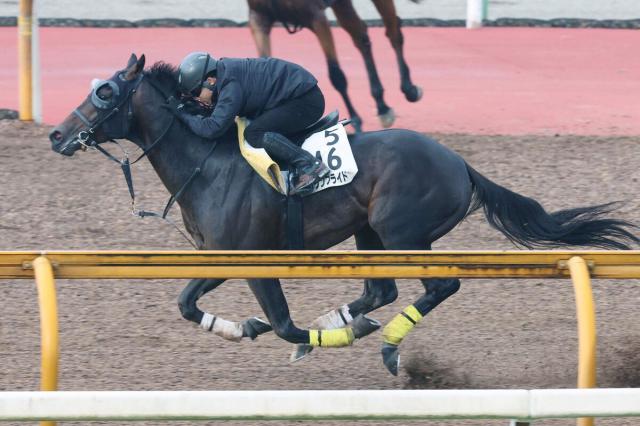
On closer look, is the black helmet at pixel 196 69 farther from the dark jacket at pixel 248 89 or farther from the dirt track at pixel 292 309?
the dirt track at pixel 292 309

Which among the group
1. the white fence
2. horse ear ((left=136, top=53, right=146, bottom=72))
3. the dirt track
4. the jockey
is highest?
horse ear ((left=136, top=53, right=146, bottom=72))

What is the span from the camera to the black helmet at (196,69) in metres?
6.55

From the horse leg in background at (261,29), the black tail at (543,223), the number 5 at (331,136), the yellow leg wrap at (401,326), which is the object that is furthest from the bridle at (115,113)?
the horse leg in background at (261,29)

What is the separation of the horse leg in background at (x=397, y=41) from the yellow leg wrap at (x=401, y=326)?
199 inches

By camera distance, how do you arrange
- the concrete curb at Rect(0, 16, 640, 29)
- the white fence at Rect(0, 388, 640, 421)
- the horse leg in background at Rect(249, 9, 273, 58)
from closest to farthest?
the white fence at Rect(0, 388, 640, 421) → the horse leg in background at Rect(249, 9, 273, 58) → the concrete curb at Rect(0, 16, 640, 29)

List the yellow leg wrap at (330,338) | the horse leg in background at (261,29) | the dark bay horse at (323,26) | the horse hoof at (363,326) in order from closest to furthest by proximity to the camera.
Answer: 1. the yellow leg wrap at (330,338)
2. the horse hoof at (363,326)
3. the dark bay horse at (323,26)
4. the horse leg in background at (261,29)

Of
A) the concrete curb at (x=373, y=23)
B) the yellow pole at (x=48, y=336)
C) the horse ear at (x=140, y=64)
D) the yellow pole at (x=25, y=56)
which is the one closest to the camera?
the yellow pole at (x=48, y=336)

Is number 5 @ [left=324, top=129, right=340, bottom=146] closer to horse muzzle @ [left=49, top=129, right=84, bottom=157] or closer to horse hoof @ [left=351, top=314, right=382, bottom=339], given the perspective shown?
horse hoof @ [left=351, top=314, right=382, bottom=339]

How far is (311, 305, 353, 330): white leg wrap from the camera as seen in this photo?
22.1 ft

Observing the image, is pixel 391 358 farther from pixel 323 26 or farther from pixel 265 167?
pixel 323 26

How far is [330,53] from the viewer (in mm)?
10531

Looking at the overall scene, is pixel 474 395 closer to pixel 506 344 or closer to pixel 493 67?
pixel 506 344

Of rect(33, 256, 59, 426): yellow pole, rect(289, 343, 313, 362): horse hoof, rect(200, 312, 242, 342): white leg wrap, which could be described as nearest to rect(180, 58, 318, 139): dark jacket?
rect(200, 312, 242, 342): white leg wrap

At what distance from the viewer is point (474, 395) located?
4.19 m
